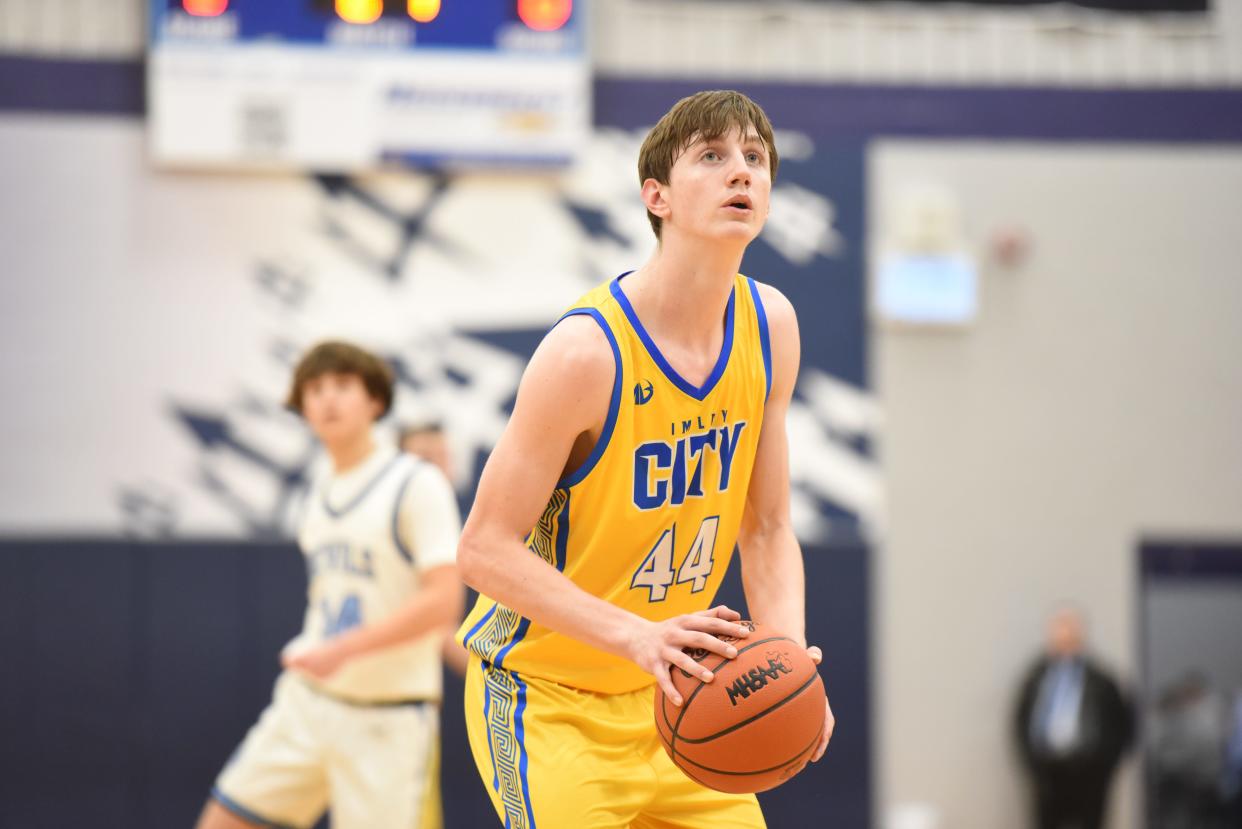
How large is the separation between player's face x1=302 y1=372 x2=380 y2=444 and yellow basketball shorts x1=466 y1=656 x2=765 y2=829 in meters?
2.06

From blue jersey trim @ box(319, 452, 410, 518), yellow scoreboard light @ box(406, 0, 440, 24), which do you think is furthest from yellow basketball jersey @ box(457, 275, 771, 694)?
yellow scoreboard light @ box(406, 0, 440, 24)

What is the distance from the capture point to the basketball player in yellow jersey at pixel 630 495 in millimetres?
2602

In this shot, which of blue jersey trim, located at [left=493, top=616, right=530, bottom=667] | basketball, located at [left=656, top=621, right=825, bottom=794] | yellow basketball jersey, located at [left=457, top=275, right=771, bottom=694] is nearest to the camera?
basketball, located at [left=656, top=621, right=825, bottom=794]

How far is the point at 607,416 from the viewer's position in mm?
2672

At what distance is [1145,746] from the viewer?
8969mm

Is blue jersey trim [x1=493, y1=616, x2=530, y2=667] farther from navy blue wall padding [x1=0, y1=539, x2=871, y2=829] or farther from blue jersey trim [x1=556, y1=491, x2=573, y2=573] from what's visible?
navy blue wall padding [x1=0, y1=539, x2=871, y2=829]

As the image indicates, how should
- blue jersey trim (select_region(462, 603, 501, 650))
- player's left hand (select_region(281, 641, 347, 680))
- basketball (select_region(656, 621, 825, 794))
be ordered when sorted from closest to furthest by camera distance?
basketball (select_region(656, 621, 825, 794))
blue jersey trim (select_region(462, 603, 501, 650))
player's left hand (select_region(281, 641, 347, 680))

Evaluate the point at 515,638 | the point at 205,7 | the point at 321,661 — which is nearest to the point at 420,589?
the point at 321,661

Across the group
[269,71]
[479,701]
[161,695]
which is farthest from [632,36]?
[479,701]

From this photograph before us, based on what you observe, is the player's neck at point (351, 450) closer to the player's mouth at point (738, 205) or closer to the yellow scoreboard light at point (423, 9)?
the player's mouth at point (738, 205)

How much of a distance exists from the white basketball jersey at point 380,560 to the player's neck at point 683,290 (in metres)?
2.04

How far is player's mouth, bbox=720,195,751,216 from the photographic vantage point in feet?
8.55

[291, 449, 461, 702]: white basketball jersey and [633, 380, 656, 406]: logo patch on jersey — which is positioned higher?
[633, 380, 656, 406]: logo patch on jersey

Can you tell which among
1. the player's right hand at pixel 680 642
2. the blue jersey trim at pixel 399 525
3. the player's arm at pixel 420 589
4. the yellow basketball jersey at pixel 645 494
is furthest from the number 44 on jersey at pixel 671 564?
the blue jersey trim at pixel 399 525
